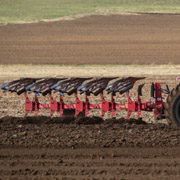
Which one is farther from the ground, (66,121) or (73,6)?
(73,6)

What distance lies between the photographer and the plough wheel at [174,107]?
9.73 metres

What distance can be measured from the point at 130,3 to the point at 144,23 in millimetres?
23450

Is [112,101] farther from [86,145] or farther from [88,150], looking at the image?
[88,150]

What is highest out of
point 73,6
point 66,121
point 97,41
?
point 73,6

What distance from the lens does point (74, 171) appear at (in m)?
7.55

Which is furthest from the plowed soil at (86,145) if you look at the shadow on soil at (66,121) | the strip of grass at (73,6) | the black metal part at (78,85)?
the strip of grass at (73,6)

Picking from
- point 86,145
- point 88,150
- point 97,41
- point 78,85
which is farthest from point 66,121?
point 97,41

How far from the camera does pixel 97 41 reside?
117 feet

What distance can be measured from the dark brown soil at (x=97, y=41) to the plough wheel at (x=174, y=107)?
54.7 ft

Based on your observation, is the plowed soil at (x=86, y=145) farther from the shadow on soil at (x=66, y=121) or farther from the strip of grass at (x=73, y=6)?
the strip of grass at (x=73, y=6)

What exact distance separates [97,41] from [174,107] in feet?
85.8

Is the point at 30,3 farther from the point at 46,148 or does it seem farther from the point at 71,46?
the point at 46,148

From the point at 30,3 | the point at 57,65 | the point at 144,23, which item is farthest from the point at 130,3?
the point at 57,65

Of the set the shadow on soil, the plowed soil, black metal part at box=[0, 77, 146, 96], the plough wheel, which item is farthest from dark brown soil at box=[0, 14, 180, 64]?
the plough wheel
